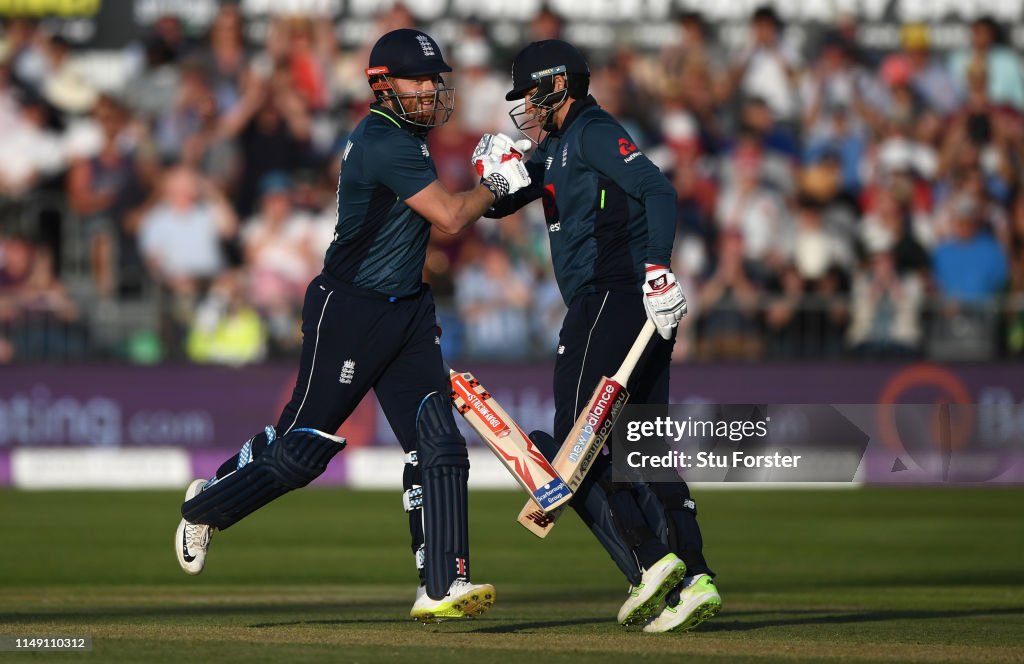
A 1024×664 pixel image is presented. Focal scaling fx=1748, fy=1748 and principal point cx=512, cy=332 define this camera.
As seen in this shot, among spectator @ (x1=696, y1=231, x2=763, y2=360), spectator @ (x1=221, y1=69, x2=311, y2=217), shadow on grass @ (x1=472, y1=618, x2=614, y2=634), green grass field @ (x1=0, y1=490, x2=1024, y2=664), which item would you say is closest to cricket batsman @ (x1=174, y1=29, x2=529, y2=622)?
shadow on grass @ (x1=472, y1=618, x2=614, y2=634)

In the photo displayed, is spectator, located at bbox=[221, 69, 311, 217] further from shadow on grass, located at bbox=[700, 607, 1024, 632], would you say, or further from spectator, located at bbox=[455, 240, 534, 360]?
shadow on grass, located at bbox=[700, 607, 1024, 632]

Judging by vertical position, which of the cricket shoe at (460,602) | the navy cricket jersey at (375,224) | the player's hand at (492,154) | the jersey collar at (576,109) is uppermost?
the jersey collar at (576,109)

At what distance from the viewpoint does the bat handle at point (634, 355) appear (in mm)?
6727

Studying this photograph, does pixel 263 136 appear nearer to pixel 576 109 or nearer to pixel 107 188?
pixel 107 188

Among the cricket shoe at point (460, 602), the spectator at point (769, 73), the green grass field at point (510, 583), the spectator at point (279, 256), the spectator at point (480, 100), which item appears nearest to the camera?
the green grass field at point (510, 583)

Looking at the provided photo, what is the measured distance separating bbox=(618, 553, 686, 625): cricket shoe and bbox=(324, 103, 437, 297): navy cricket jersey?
142 cm

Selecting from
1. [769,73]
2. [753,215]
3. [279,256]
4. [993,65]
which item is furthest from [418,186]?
[993,65]

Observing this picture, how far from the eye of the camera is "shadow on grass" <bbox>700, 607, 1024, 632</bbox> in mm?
7039

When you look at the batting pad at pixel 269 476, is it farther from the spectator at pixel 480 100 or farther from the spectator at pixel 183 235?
the spectator at pixel 480 100

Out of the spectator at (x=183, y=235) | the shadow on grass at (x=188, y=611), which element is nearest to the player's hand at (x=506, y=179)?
the shadow on grass at (x=188, y=611)

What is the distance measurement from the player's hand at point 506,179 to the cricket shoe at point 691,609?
5.52 feet

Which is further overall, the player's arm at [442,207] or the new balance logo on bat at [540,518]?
the new balance logo on bat at [540,518]

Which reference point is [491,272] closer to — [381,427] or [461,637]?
[381,427]

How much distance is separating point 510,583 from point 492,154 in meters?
3.35
